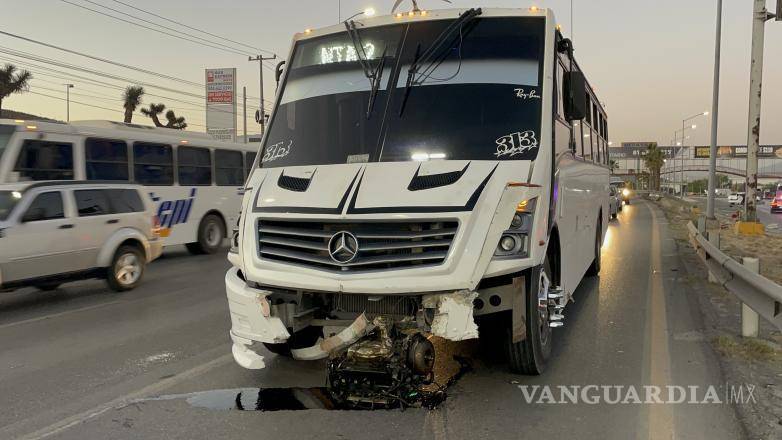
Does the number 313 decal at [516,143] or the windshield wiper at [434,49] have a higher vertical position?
the windshield wiper at [434,49]

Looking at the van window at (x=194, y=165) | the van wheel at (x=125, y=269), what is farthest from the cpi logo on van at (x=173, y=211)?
the van wheel at (x=125, y=269)

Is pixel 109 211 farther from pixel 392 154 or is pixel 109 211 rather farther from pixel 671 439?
pixel 671 439

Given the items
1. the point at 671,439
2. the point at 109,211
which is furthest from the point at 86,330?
the point at 671,439

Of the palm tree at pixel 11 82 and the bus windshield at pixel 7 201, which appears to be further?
the palm tree at pixel 11 82

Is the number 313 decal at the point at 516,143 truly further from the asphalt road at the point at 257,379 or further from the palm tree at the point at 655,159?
the palm tree at the point at 655,159

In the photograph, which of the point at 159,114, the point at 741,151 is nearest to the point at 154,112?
the point at 159,114

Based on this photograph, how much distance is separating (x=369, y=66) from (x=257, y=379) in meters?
2.83

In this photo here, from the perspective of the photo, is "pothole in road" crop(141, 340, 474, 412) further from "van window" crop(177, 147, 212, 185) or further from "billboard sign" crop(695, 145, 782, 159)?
"billboard sign" crop(695, 145, 782, 159)

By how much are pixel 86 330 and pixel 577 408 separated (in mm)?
5652

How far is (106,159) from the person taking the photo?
12266mm

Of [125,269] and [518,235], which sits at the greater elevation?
[518,235]

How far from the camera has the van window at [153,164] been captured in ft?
42.7

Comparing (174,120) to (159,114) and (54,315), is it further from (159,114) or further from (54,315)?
(54,315)

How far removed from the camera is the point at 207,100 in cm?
5153
